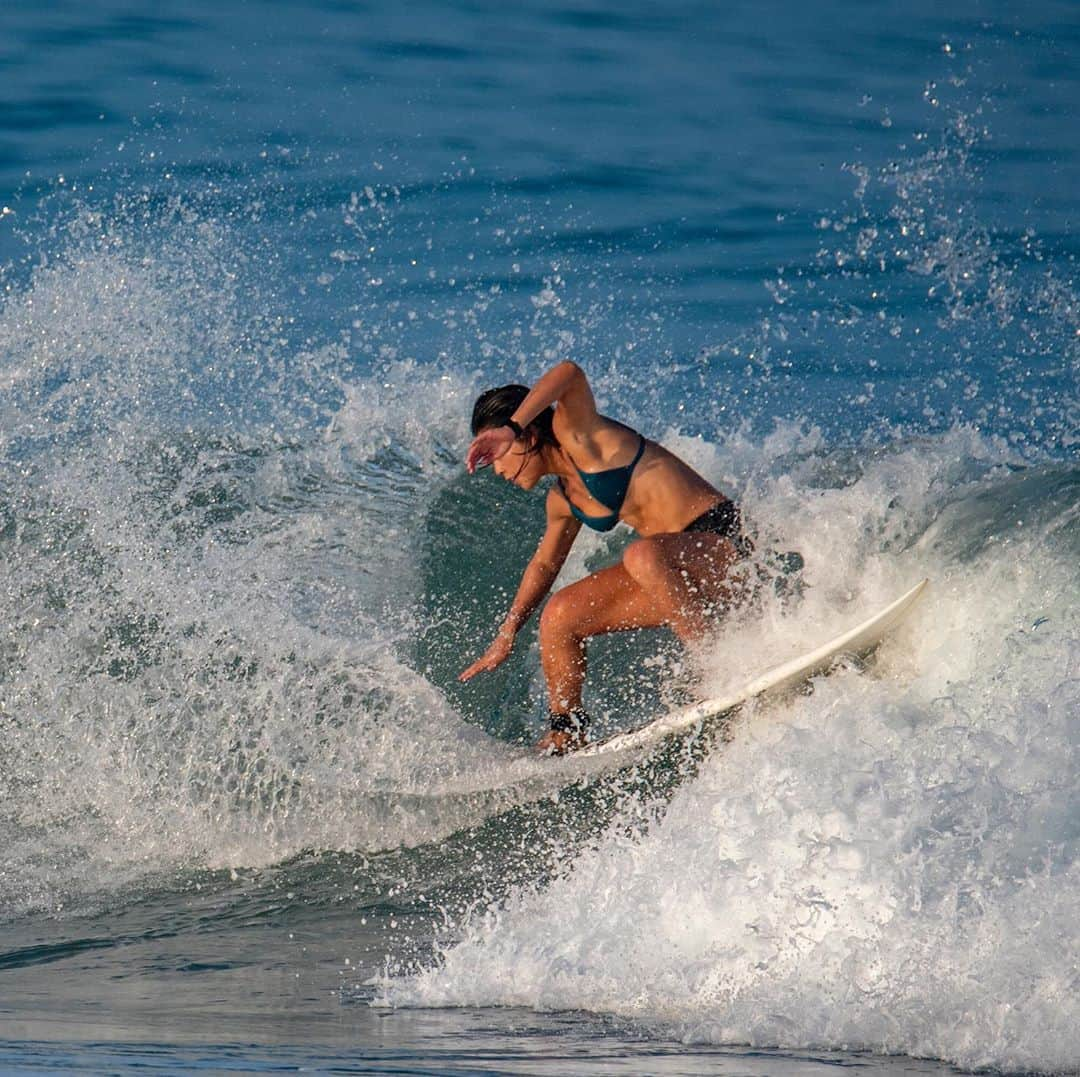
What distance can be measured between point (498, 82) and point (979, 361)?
956 centimetres

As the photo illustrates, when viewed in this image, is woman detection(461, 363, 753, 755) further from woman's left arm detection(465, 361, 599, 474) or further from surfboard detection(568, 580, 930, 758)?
surfboard detection(568, 580, 930, 758)

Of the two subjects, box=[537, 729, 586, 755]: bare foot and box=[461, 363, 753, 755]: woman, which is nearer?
box=[461, 363, 753, 755]: woman

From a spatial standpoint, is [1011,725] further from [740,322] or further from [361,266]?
[361,266]

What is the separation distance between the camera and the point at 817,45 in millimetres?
22141

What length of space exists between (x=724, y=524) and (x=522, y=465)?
0.73 metres

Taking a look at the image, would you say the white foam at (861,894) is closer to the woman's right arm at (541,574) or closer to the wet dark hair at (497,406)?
the woman's right arm at (541,574)

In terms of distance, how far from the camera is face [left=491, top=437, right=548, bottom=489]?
5.23 m

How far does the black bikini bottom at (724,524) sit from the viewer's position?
17.7 feet

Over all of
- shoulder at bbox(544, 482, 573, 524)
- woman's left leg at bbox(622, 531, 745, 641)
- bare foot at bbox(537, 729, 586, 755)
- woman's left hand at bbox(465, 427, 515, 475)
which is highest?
woman's left hand at bbox(465, 427, 515, 475)

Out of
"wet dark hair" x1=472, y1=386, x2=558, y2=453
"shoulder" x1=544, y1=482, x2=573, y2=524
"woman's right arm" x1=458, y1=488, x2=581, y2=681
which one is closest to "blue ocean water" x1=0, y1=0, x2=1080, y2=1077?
"woman's right arm" x1=458, y1=488, x2=581, y2=681

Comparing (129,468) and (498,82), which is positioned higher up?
(498,82)

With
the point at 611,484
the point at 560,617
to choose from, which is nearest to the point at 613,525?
the point at 611,484

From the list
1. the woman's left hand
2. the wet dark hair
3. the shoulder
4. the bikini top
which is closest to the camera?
the woman's left hand

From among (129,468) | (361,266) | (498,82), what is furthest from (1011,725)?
(498,82)
